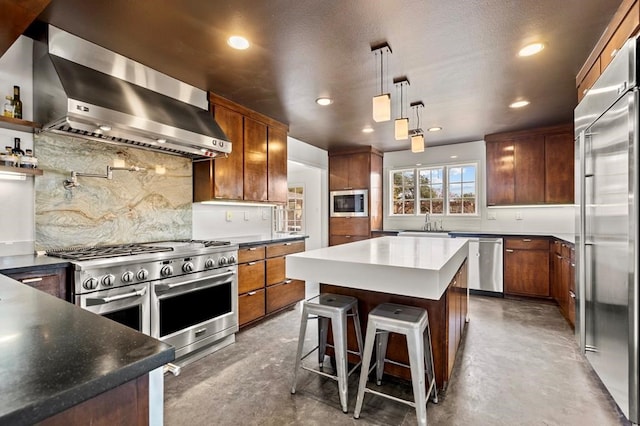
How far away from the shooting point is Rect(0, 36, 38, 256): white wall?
2162mm

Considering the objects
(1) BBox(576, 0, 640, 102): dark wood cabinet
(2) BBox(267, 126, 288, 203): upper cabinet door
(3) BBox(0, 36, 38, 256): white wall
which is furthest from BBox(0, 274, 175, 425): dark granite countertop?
(2) BBox(267, 126, 288, 203): upper cabinet door

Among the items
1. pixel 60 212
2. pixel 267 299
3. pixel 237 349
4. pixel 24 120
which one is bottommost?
pixel 237 349

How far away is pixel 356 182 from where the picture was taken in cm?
586

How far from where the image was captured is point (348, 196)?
19.4ft

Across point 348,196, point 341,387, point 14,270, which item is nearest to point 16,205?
point 14,270

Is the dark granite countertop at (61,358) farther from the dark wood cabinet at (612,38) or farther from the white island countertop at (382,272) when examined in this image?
the dark wood cabinet at (612,38)

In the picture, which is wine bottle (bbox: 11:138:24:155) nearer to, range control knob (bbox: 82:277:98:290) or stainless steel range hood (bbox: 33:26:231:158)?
stainless steel range hood (bbox: 33:26:231:158)

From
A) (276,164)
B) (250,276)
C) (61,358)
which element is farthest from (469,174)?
(61,358)

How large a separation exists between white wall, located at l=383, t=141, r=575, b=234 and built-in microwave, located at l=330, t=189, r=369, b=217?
717 mm

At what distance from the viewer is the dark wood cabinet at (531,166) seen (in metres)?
4.47

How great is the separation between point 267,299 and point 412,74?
2.69 m

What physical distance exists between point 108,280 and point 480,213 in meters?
5.22

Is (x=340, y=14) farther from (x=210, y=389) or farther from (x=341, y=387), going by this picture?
(x=210, y=389)

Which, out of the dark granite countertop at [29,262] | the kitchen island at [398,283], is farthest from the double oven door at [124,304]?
the kitchen island at [398,283]
